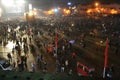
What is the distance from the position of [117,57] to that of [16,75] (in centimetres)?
2419

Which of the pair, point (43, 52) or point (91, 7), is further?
point (91, 7)

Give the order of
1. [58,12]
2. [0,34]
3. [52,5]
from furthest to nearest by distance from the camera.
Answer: [52,5], [58,12], [0,34]

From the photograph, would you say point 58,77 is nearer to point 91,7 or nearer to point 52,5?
point 91,7

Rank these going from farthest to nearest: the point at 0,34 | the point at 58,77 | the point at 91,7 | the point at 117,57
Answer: the point at 91,7, the point at 0,34, the point at 117,57, the point at 58,77

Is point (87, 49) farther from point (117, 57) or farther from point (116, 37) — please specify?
point (116, 37)

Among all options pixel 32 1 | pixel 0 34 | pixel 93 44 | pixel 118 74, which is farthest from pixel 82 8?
pixel 118 74

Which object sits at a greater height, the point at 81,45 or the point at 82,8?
the point at 82,8

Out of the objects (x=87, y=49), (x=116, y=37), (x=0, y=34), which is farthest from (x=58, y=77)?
(x=0, y=34)

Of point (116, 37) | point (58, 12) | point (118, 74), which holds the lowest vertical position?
point (118, 74)

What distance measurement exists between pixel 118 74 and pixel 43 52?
13.6 metres

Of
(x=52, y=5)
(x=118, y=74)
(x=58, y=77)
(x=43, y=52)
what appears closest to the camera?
(x=58, y=77)

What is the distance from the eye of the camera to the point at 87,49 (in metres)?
36.1

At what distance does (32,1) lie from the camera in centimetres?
14600

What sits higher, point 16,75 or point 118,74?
point 16,75
